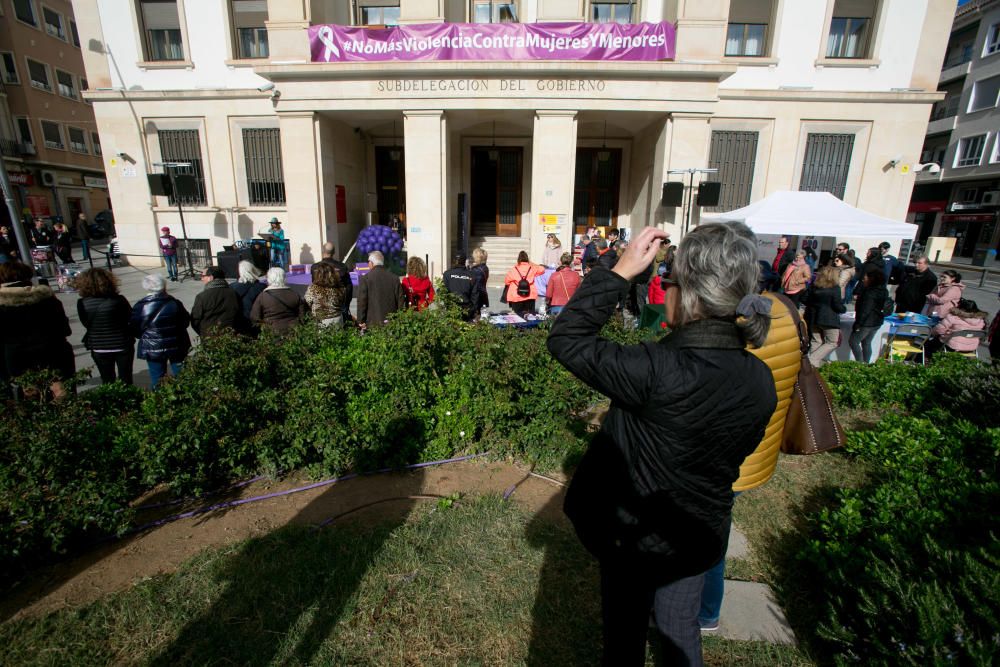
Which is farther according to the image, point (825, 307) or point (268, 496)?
point (825, 307)

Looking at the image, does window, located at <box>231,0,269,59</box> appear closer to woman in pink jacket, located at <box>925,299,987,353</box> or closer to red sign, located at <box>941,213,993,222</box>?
woman in pink jacket, located at <box>925,299,987,353</box>

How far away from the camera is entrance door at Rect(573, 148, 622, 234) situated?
728 inches

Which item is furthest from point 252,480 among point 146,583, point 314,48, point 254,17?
point 254,17

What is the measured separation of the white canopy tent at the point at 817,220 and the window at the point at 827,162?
766 cm

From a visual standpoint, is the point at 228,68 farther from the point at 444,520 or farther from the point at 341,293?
the point at 444,520

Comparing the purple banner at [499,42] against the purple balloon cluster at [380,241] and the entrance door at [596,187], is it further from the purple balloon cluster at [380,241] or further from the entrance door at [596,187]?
the entrance door at [596,187]

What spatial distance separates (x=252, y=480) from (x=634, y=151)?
58.7ft

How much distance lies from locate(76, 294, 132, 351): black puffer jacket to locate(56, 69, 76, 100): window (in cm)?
4178

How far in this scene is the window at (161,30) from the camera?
54.1ft

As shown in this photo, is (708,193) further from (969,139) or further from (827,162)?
(969,139)

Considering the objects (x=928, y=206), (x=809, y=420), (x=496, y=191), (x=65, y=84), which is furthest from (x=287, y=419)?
(x=928, y=206)

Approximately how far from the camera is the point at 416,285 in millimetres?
6832

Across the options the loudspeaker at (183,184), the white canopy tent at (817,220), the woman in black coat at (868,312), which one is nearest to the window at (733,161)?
the white canopy tent at (817,220)

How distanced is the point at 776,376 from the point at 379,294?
197 inches
